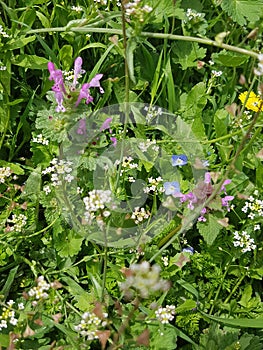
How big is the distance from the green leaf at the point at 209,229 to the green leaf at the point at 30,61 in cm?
81

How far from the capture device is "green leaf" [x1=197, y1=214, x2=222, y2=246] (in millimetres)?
1947

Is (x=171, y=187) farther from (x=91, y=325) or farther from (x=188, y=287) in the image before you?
(x=91, y=325)

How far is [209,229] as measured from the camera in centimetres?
196

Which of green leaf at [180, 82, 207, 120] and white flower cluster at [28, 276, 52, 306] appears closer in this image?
white flower cluster at [28, 276, 52, 306]

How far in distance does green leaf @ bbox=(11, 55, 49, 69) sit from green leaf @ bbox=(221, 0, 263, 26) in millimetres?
800

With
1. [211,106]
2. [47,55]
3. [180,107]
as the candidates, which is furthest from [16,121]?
[211,106]

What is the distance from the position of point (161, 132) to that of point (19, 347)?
998 mm

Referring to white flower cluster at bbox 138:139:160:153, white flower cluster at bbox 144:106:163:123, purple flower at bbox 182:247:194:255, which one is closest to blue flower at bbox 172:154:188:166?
white flower cluster at bbox 138:139:160:153

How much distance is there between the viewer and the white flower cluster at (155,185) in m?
1.95

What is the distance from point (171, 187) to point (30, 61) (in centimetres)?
69

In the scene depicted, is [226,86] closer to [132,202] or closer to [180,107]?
[180,107]

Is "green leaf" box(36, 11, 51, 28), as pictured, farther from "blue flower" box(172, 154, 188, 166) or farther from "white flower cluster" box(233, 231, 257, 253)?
"white flower cluster" box(233, 231, 257, 253)

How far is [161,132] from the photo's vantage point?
2285mm

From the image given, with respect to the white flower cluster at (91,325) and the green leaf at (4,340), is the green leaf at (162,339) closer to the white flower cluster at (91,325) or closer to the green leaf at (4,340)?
the white flower cluster at (91,325)
